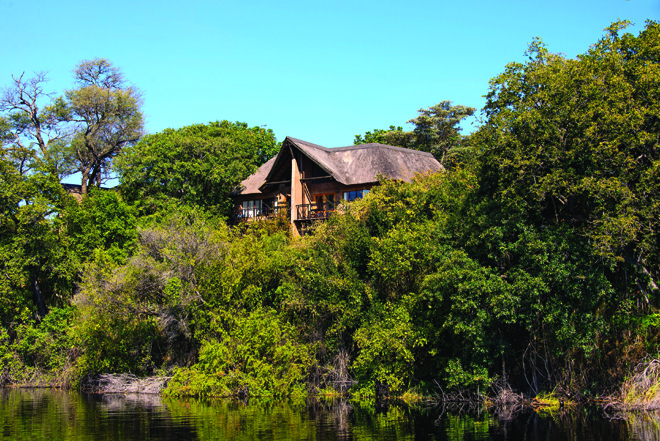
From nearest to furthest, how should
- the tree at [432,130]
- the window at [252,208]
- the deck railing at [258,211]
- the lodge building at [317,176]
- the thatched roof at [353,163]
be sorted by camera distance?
the thatched roof at [353,163]
the lodge building at [317,176]
the deck railing at [258,211]
the window at [252,208]
the tree at [432,130]

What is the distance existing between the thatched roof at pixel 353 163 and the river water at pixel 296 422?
20.9 meters

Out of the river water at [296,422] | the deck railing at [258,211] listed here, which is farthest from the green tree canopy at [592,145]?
the deck railing at [258,211]

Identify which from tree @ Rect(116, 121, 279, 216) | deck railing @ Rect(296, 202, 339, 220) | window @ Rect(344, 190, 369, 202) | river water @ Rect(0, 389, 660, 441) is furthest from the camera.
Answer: tree @ Rect(116, 121, 279, 216)

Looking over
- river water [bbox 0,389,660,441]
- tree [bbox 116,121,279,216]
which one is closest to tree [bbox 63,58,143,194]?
tree [bbox 116,121,279,216]

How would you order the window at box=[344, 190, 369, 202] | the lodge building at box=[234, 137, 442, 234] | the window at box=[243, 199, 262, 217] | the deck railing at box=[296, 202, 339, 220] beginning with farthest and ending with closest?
the window at box=[243, 199, 262, 217], the window at box=[344, 190, 369, 202], the deck railing at box=[296, 202, 339, 220], the lodge building at box=[234, 137, 442, 234]

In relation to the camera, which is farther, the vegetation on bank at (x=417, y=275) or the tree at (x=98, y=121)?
the tree at (x=98, y=121)

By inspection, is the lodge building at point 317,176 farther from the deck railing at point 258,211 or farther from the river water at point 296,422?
the river water at point 296,422

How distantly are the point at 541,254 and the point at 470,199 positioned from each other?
470 cm

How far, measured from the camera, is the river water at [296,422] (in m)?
19.5

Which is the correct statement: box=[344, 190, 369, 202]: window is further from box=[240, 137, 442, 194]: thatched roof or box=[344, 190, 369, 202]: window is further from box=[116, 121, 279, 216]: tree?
box=[116, 121, 279, 216]: tree

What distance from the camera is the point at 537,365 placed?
86.1ft

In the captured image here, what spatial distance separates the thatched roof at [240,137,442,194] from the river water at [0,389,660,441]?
20.9 metres

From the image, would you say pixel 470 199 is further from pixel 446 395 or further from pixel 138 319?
pixel 138 319

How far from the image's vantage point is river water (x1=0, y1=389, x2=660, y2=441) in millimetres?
19531
